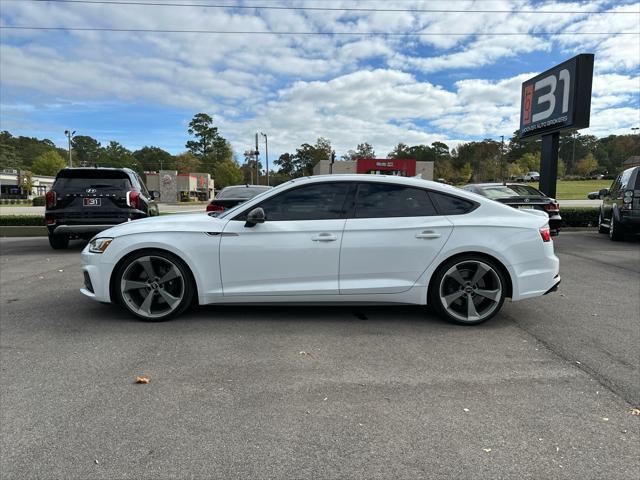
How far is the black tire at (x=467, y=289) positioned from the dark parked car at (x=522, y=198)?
5.81 metres

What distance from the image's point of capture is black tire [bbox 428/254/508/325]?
177 inches

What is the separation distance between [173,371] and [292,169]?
128 m

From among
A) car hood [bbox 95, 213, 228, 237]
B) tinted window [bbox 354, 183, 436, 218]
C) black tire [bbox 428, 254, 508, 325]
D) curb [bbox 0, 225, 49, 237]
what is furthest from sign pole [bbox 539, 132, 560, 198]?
curb [bbox 0, 225, 49, 237]

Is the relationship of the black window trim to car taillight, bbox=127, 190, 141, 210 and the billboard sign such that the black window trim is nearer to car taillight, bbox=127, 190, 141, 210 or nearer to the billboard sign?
car taillight, bbox=127, 190, 141, 210

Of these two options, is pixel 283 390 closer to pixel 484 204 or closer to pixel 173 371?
pixel 173 371

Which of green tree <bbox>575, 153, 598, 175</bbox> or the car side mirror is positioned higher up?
green tree <bbox>575, 153, 598, 175</bbox>

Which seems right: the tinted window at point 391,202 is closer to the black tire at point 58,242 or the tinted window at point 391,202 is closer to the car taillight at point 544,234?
the car taillight at point 544,234

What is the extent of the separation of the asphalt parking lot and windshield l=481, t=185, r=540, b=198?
538cm

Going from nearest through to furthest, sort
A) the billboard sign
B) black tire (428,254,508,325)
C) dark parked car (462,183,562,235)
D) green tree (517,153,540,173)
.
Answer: black tire (428,254,508,325), dark parked car (462,183,562,235), the billboard sign, green tree (517,153,540,173)

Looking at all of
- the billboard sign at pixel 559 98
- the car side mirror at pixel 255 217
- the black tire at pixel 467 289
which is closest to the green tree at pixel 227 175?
the billboard sign at pixel 559 98

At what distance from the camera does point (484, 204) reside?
4.64m

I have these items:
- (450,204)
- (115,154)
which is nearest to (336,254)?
(450,204)

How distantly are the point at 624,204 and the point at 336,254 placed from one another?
9.18 metres

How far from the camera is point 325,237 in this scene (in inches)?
173
